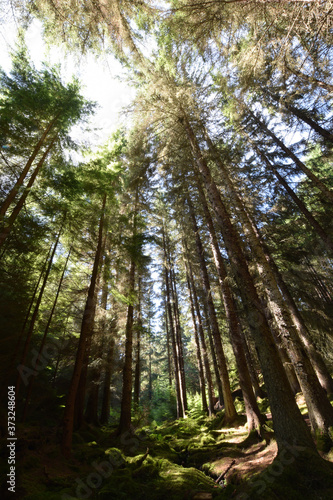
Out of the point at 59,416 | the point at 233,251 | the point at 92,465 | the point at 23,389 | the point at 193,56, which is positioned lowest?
the point at 92,465

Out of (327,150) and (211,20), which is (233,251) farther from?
(327,150)

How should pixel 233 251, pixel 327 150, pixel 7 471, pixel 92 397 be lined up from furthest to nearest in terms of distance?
pixel 92 397, pixel 327 150, pixel 233 251, pixel 7 471

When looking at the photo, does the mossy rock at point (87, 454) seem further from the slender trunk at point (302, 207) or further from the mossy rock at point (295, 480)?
the slender trunk at point (302, 207)

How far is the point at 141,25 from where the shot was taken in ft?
21.7

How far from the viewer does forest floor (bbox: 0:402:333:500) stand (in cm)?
321

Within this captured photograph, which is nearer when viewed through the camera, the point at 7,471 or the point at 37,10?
the point at 7,471

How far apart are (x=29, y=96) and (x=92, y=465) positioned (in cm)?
1375

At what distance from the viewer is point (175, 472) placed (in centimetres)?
525

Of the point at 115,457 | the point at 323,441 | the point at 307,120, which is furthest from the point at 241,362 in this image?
the point at 307,120

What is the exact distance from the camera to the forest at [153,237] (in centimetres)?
475

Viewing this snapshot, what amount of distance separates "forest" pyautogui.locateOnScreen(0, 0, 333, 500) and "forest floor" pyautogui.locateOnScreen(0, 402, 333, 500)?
0.14ft

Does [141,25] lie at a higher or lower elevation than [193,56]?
lower

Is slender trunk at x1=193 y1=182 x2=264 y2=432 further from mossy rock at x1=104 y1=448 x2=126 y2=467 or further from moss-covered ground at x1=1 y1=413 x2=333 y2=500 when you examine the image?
mossy rock at x1=104 y1=448 x2=126 y2=467

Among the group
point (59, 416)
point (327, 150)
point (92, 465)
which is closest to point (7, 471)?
point (92, 465)
